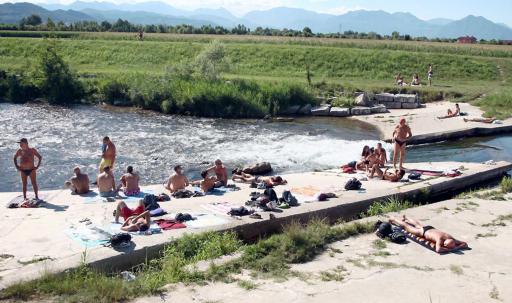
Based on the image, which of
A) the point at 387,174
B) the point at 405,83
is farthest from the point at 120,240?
the point at 405,83

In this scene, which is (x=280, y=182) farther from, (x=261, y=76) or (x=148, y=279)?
(x=261, y=76)

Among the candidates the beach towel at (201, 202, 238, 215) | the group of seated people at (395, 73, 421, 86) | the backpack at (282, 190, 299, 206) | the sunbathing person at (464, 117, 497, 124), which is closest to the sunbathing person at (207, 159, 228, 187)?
the beach towel at (201, 202, 238, 215)

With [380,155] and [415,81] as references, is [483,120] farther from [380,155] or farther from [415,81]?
[380,155]

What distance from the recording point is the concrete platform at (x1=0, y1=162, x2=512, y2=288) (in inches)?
416

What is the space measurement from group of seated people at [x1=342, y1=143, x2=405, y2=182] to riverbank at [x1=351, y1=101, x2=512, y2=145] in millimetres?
6521

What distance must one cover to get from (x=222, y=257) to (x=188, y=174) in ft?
33.0

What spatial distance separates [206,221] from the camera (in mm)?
13125

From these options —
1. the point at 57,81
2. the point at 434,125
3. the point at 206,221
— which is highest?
the point at 57,81

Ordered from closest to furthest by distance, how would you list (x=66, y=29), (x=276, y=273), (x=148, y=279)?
(x=148, y=279)
(x=276, y=273)
(x=66, y=29)

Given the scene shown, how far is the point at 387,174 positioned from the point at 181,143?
442 inches

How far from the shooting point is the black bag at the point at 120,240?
11.1m

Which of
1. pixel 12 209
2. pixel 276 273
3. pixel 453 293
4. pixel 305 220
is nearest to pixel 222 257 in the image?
pixel 276 273

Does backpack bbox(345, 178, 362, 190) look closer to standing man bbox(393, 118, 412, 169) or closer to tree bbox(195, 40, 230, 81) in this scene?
standing man bbox(393, 118, 412, 169)

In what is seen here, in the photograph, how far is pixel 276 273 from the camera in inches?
409
